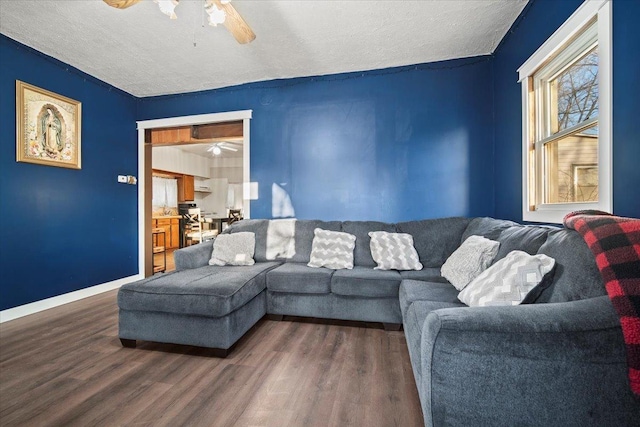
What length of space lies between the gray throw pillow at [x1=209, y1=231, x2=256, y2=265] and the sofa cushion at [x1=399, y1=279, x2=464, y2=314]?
1610 millimetres

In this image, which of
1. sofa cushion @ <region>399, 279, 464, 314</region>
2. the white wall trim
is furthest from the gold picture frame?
the white wall trim

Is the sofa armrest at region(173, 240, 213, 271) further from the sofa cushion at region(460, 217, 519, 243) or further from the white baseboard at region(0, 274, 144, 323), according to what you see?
the sofa cushion at region(460, 217, 519, 243)

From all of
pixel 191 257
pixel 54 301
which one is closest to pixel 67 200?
pixel 54 301

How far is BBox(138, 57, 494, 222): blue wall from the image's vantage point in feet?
10.2

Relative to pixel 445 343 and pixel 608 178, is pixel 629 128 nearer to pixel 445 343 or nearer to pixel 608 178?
pixel 608 178

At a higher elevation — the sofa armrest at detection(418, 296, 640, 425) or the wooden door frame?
the wooden door frame

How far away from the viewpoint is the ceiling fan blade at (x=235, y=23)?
183 centimetres

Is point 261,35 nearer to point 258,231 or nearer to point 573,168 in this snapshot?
point 258,231

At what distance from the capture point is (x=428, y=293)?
70.7 inches

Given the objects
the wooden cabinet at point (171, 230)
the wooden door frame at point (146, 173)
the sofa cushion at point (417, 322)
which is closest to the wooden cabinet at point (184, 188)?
the wooden cabinet at point (171, 230)

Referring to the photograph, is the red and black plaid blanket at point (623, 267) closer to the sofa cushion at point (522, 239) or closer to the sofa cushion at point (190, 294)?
the sofa cushion at point (522, 239)

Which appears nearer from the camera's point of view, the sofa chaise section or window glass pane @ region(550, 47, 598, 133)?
window glass pane @ region(550, 47, 598, 133)

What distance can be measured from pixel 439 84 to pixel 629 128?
2115 mm

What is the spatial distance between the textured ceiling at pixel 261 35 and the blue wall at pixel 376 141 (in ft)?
0.74
